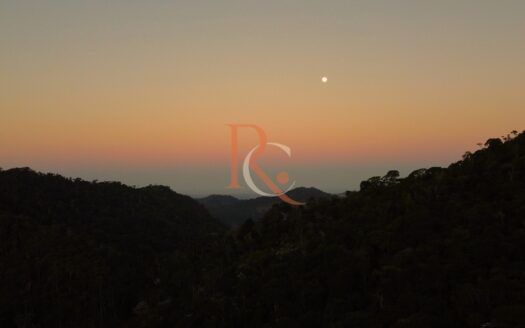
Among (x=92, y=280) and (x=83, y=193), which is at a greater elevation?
(x=83, y=193)

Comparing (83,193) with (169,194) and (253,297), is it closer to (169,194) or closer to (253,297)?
(169,194)

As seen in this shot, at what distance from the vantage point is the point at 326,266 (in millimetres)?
54125

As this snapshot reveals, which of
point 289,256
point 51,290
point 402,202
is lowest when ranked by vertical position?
point 51,290

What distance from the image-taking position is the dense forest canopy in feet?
134

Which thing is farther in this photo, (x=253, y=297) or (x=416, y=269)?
(x=253, y=297)

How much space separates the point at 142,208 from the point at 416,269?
430 feet

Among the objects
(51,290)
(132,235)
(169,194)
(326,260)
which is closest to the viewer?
(326,260)

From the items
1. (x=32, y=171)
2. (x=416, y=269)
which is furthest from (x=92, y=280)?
(x=32, y=171)

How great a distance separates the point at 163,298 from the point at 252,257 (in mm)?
20582

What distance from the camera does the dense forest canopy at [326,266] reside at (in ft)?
134

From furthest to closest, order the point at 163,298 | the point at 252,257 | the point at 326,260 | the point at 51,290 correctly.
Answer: the point at 51,290, the point at 163,298, the point at 252,257, the point at 326,260

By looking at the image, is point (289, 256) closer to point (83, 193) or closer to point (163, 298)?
point (163, 298)

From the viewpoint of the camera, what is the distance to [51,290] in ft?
287

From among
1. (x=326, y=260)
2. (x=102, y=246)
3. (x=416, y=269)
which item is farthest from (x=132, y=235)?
(x=416, y=269)
